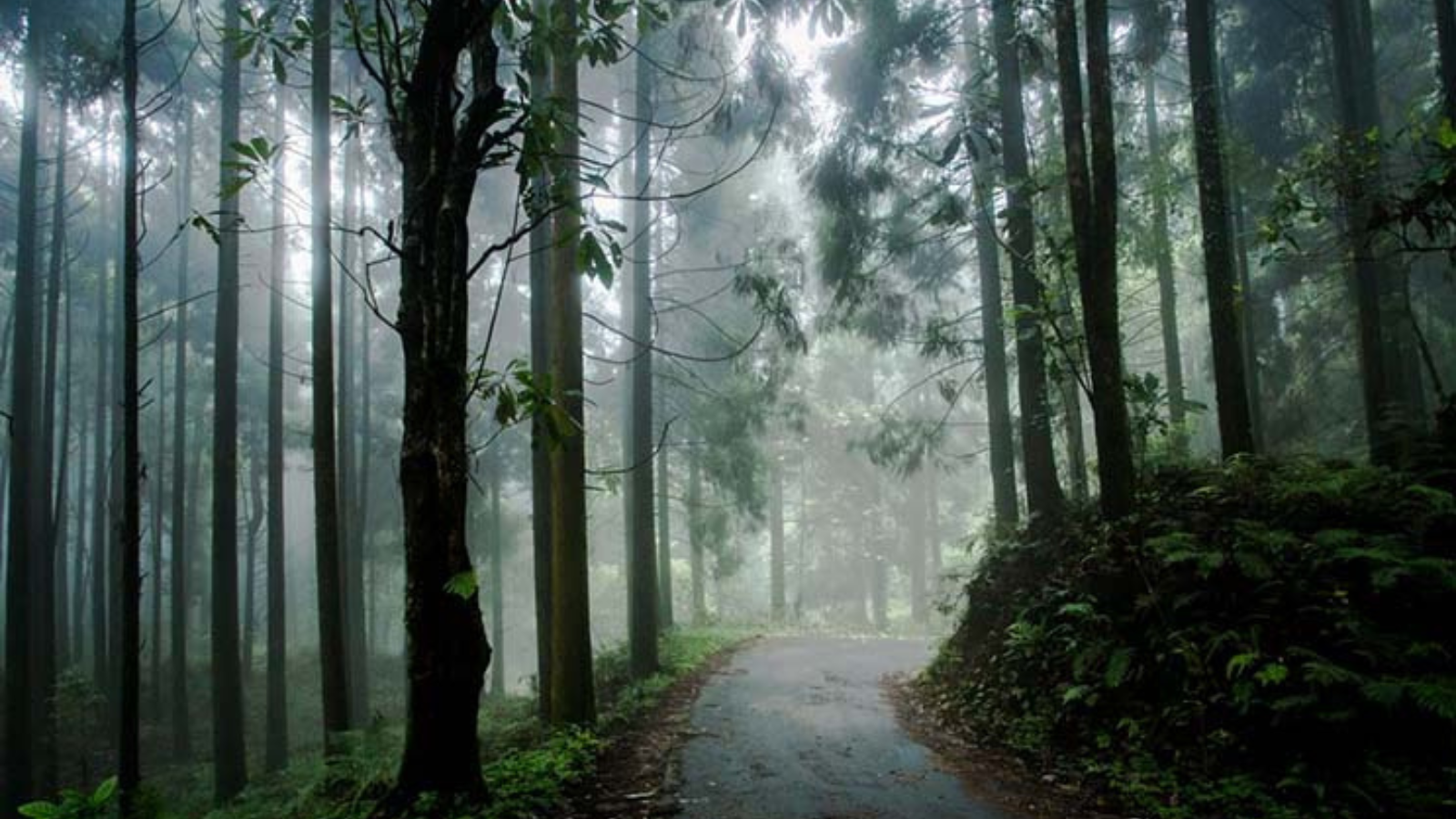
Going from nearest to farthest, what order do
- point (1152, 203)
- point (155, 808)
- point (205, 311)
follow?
point (155, 808) < point (1152, 203) < point (205, 311)

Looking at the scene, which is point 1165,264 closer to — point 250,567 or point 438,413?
point 438,413

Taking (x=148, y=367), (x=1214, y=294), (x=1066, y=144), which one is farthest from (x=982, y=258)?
(x=148, y=367)

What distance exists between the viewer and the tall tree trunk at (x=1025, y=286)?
977 cm

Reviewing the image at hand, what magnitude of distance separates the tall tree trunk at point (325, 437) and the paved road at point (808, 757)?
13.3 ft

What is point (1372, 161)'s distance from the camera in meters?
7.30

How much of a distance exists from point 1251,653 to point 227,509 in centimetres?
1162

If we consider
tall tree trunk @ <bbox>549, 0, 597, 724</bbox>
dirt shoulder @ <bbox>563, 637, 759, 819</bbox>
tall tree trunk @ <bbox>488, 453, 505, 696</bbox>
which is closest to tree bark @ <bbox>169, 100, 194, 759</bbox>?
tall tree trunk @ <bbox>488, 453, 505, 696</bbox>

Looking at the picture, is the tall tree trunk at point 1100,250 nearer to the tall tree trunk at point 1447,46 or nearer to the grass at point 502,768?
the tall tree trunk at point 1447,46

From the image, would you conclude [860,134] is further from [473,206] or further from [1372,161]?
[473,206]

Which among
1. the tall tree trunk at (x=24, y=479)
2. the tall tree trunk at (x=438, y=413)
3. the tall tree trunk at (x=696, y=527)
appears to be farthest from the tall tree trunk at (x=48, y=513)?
the tall tree trunk at (x=438, y=413)

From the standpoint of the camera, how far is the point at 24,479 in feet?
39.2

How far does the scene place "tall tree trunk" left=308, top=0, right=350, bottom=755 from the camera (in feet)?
28.7

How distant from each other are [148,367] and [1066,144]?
3440cm

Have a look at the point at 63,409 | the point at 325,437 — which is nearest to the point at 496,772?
the point at 325,437
